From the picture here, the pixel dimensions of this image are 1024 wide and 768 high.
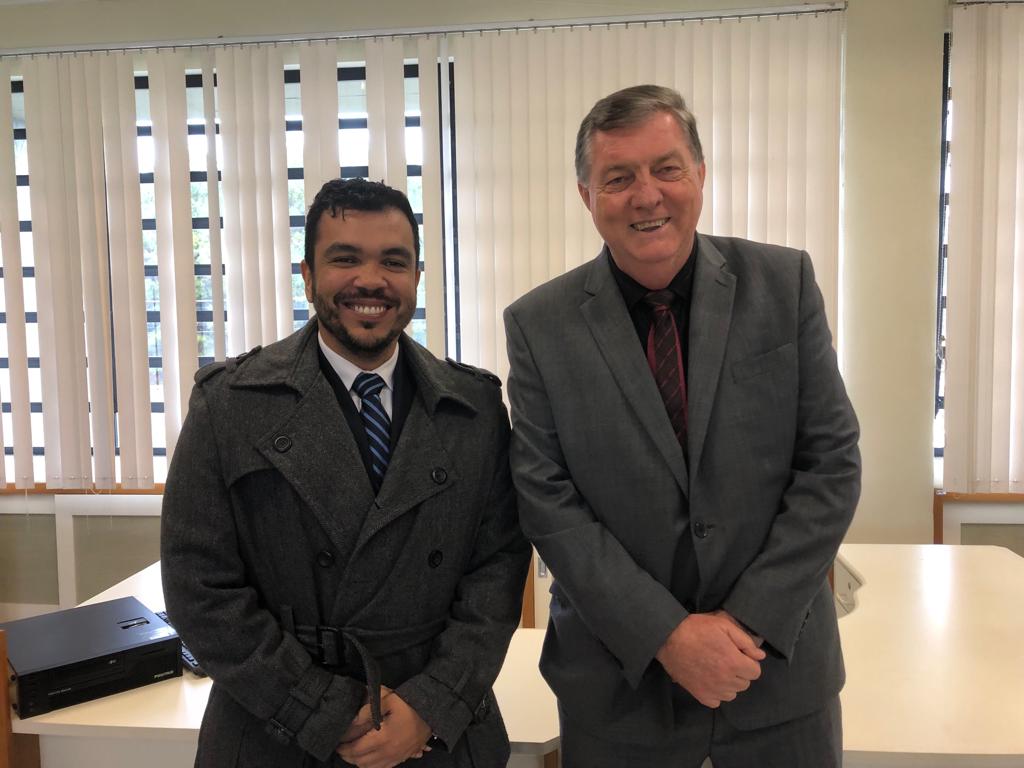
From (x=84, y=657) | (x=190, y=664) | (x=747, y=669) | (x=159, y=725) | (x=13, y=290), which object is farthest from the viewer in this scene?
(x=13, y=290)

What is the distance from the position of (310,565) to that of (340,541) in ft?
0.22

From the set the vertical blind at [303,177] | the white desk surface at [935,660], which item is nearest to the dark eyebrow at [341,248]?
the white desk surface at [935,660]

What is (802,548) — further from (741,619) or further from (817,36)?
(817,36)

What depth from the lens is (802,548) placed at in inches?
49.8

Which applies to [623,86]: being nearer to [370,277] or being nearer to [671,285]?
[671,285]

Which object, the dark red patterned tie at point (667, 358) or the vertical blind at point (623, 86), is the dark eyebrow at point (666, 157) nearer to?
the dark red patterned tie at point (667, 358)

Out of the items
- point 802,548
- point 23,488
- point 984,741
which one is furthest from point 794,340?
point 23,488

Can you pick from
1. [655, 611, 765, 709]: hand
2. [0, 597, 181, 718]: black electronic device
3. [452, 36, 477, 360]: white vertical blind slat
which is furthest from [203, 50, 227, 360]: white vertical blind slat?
[655, 611, 765, 709]: hand

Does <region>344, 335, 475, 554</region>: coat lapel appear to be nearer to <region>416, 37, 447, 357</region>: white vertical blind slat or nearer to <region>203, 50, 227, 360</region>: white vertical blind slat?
<region>416, 37, 447, 357</region>: white vertical blind slat

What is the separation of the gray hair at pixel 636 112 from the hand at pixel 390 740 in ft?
3.03

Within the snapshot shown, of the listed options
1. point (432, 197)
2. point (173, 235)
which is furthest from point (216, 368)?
point (173, 235)

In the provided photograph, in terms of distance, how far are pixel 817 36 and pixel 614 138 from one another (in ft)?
8.10

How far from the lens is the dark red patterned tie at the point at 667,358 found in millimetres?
1334

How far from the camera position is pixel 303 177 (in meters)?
3.56
